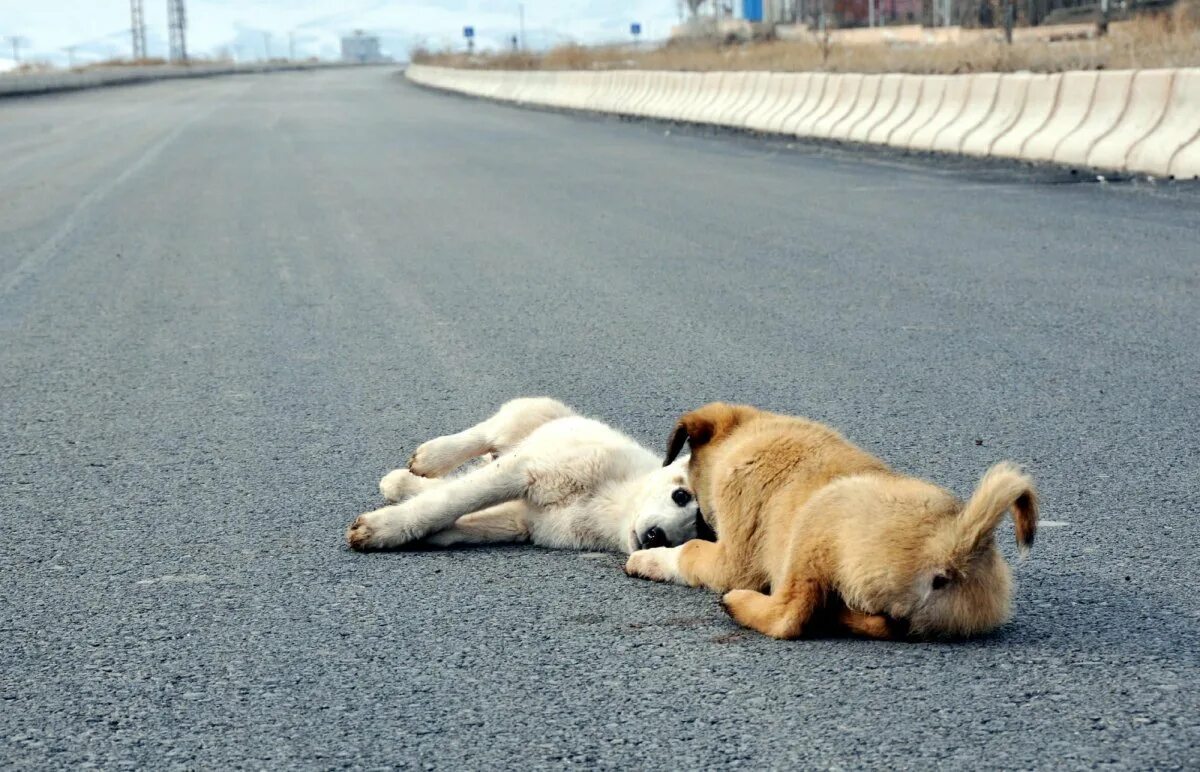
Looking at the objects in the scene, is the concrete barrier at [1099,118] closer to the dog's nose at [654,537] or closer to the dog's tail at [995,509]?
the dog's nose at [654,537]

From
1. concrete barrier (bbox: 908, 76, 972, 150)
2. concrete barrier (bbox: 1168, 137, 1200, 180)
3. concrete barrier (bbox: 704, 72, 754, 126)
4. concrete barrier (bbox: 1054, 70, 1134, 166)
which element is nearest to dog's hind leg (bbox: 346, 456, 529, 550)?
concrete barrier (bbox: 1168, 137, 1200, 180)

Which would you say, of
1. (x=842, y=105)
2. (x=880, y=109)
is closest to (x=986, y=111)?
(x=880, y=109)

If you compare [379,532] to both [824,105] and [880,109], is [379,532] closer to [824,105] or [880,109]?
[880,109]

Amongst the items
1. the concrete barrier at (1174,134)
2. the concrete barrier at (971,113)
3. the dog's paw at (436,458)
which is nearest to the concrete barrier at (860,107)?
the concrete barrier at (971,113)

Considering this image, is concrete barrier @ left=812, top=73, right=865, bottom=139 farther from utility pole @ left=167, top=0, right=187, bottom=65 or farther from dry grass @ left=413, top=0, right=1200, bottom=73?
utility pole @ left=167, top=0, right=187, bottom=65

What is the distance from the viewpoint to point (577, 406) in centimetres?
640

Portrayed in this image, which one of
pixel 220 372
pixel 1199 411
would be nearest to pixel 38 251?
pixel 220 372

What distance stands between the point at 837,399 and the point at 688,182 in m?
9.97

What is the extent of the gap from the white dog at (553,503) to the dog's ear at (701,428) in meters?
0.13

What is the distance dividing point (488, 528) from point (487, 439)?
0.58 m

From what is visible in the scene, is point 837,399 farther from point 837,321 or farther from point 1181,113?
point 1181,113

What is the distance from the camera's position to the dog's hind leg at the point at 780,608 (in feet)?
12.3

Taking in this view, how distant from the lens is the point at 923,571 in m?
3.63

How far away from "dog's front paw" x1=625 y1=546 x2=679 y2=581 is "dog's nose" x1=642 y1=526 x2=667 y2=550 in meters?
0.06
